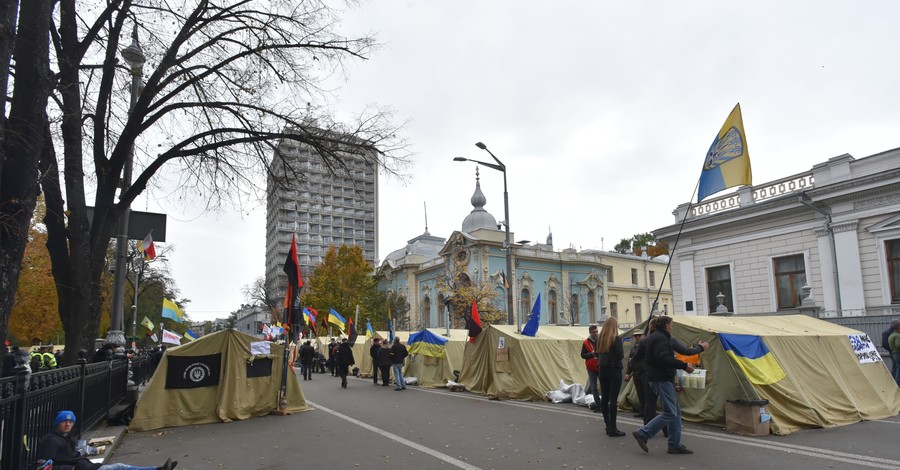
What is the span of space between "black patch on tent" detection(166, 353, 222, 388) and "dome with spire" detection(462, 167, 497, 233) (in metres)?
42.8

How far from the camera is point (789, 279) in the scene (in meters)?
23.7

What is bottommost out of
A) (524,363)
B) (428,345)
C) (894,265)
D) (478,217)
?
(524,363)

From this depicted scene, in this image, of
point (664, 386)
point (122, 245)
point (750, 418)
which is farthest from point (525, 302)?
point (664, 386)

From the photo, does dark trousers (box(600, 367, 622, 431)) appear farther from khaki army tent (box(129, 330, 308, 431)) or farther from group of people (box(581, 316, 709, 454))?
khaki army tent (box(129, 330, 308, 431))

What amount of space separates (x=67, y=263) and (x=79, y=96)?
9.54 ft

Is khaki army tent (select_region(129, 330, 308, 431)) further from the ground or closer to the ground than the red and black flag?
closer to the ground

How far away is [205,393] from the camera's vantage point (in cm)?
1174

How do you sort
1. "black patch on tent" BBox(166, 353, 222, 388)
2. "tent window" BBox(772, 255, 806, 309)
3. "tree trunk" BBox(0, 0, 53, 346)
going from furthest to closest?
"tent window" BBox(772, 255, 806, 309) < "black patch on tent" BBox(166, 353, 222, 388) < "tree trunk" BBox(0, 0, 53, 346)

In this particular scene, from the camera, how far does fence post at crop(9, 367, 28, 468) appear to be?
526 cm

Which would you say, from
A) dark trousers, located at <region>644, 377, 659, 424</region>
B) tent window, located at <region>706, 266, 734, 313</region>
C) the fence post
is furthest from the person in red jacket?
tent window, located at <region>706, 266, 734, 313</region>

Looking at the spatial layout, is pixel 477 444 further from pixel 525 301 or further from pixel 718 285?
pixel 525 301

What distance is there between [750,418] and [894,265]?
15.9 m

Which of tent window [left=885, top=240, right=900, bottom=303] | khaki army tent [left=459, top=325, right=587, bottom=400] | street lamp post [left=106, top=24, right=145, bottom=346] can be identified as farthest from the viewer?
tent window [left=885, top=240, right=900, bottom=303]

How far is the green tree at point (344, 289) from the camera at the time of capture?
5553 cm
